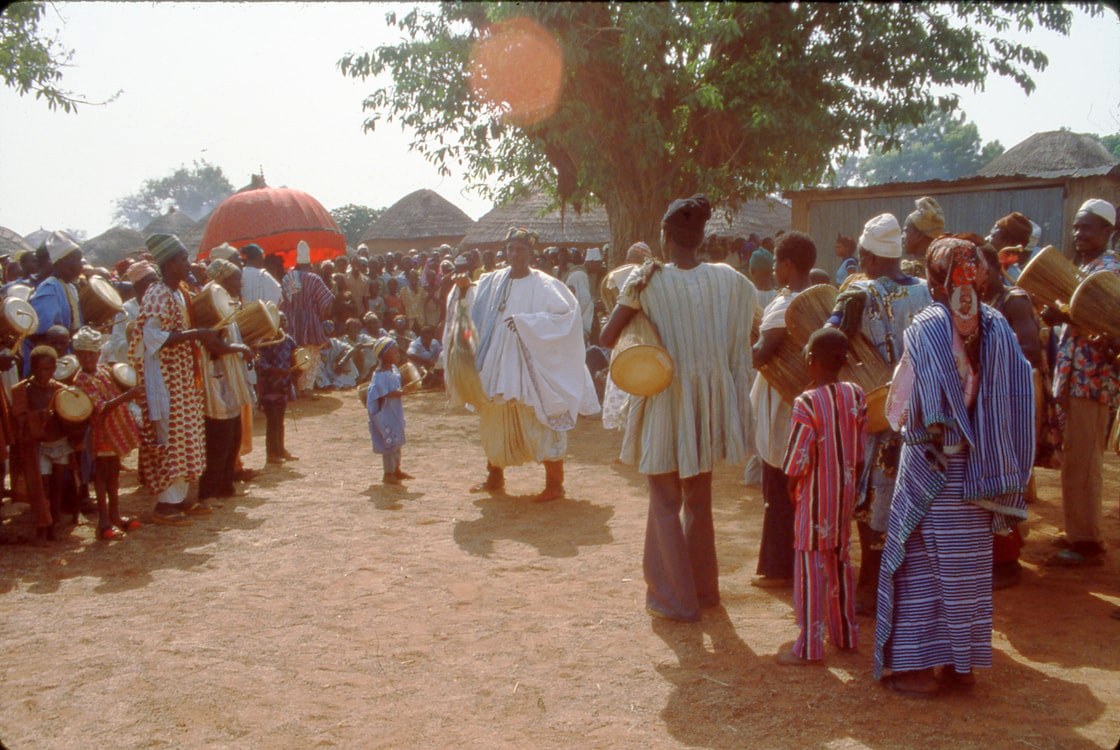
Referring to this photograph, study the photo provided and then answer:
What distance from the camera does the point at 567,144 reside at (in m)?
11.6

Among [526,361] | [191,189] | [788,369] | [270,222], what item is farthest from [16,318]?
[191,189]

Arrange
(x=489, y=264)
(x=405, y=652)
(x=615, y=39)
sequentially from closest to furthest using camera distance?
1. (x=405, y=652)
2. (x=615, y=39)
3. (x=489, y=264)

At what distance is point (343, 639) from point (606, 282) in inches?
125

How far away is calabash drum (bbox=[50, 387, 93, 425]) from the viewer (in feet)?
20.0

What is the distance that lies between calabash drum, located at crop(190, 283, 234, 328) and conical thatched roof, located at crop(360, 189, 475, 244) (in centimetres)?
2463

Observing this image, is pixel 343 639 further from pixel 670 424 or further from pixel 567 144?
pixel 567 144

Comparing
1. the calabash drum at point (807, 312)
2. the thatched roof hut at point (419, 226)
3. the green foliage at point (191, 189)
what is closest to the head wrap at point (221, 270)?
the calabash drum at point (807, 312)

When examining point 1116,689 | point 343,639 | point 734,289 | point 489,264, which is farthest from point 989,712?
point 489,264

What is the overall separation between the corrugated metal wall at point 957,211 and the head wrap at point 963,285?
1096cm

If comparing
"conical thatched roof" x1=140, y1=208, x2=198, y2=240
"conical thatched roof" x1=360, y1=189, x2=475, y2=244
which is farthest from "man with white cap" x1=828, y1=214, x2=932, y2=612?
"conical thatched roof" x1=140, y1=208, x2=198, y2=240

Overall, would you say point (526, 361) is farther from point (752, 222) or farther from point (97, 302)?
point (752, 222)

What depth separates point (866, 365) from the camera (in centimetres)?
448

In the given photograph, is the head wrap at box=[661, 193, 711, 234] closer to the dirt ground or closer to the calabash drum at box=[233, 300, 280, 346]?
the dirt ground

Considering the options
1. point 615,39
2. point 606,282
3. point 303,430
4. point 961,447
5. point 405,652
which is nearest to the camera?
point 961,447
